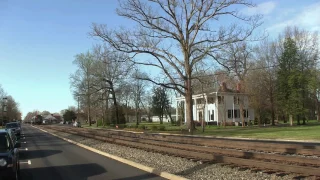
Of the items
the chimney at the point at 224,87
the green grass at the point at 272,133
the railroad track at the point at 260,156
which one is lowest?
the green grass at the point at 272,133

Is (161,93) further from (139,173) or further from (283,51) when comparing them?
(139,173)

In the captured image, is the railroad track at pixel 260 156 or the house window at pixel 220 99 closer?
the railroad track at pixel 260 156

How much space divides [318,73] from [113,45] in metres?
36.9

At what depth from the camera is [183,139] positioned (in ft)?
71.3

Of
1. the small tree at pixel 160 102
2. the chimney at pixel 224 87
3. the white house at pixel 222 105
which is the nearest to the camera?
the white house at pixel 222 105

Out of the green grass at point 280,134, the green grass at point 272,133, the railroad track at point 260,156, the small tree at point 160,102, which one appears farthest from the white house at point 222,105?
the railroad track at point 260,156

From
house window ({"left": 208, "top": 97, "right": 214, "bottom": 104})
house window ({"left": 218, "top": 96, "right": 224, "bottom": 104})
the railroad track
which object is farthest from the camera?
house window ({"left": 208, "top": 97, "right": 214, "bottom": 104})

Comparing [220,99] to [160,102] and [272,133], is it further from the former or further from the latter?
[160,102]

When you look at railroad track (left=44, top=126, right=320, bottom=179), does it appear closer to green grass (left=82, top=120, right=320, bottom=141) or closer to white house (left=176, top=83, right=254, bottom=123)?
green grass (left=82, top=120, right=320, bottom=141)

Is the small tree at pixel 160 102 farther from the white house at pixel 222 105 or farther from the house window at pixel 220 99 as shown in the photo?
the house window at pixel 220 99

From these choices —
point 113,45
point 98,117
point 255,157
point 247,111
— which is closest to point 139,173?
point 255,157

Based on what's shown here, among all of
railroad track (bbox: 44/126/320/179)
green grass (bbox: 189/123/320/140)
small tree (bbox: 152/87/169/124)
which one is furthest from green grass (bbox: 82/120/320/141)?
small tree (bbox: 152/87/169/124)

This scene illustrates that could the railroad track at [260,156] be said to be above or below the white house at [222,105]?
below

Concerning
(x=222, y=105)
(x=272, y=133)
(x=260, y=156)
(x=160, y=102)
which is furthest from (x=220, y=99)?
A: (x=260, y=156)
